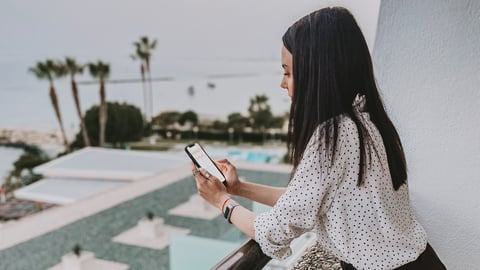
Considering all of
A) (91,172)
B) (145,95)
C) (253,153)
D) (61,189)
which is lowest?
(61,189)

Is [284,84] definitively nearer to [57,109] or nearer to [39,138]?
[57,109]

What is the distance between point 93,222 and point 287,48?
355 inches

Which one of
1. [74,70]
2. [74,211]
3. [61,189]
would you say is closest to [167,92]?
[74,70]

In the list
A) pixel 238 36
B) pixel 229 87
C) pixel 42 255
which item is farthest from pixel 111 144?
pixel 42 255

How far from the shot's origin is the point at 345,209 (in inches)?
27.2

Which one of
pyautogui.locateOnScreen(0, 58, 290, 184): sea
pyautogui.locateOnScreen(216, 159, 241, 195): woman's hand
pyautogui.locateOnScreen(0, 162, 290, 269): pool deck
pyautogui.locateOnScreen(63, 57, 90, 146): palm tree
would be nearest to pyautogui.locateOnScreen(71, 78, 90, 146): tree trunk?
pyautogui.locateOnScreen(63, 57, 90, 146): palm tree

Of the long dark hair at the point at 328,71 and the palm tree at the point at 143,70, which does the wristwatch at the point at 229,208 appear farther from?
the palm tree at the point at 143,70

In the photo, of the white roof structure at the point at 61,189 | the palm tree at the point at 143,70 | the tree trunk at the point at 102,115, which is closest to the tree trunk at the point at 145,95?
the palm tree at the point at 143,70

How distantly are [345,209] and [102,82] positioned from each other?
17.5m

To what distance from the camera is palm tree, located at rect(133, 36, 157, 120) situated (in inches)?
707

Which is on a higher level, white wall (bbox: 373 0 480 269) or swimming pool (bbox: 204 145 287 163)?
white wall (bbox: 373 0 480 269)

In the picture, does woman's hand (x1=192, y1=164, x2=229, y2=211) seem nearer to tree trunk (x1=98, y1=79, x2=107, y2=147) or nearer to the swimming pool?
the swimming pool

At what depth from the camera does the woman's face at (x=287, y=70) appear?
2.35 feet

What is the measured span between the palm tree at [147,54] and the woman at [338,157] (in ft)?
57.9
